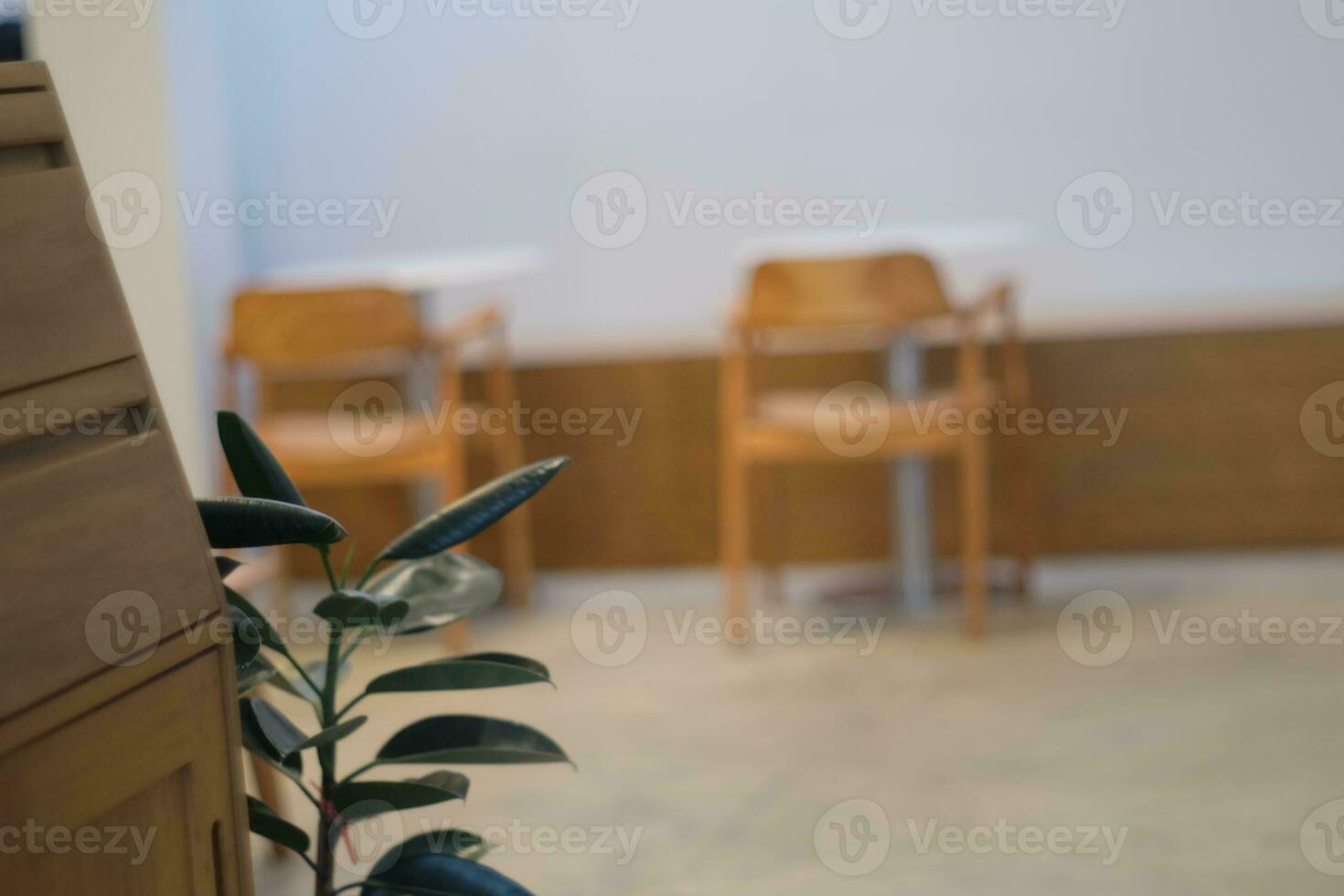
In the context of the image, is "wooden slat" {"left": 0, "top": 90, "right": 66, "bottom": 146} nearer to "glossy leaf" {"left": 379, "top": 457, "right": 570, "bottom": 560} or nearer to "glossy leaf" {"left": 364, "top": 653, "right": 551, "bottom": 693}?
"glossy leaf" {"left": 379, "top": 457, "right": 570, "bottom": 560}

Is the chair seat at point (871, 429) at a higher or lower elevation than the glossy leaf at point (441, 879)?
lower

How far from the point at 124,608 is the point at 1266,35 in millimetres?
4295

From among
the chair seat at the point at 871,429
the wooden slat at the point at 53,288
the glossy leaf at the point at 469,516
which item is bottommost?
the chair seat at the point at 871,429

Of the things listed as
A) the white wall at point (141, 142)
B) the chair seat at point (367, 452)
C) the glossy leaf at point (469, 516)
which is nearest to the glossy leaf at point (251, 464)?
the glossy leaf at point (469, 516)

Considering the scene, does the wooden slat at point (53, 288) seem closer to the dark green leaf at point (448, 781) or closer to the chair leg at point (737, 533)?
the dark green leaf at point (448, 781)

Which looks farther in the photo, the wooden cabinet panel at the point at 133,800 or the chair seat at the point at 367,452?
the chair seat at the point at 367,452

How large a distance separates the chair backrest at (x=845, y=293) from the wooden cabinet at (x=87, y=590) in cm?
223

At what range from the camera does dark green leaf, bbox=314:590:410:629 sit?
1.35 metres

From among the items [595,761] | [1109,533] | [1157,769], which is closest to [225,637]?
[595,761]

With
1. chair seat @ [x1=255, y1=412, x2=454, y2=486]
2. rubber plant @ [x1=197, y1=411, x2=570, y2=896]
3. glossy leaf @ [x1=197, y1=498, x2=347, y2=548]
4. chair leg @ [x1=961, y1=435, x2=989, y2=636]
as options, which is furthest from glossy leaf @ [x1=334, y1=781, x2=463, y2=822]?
chair leg @ [x1=961, y1=435, x2=989, y2=636]

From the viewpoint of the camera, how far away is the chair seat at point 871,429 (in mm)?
3391

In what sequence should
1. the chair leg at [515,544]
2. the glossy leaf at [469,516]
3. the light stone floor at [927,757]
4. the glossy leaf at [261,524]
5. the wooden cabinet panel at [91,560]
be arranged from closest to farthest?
the wooden cabinet panel at [91,560] → the glossy leaf at [261,524] → the glossy leaf at [469,516] → the light stone floor at [927,757] → the chair leg at [515,544]

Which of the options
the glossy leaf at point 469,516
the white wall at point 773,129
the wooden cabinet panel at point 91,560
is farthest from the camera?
the white wall at point 773,129

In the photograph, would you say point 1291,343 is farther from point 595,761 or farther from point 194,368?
point 194,368
